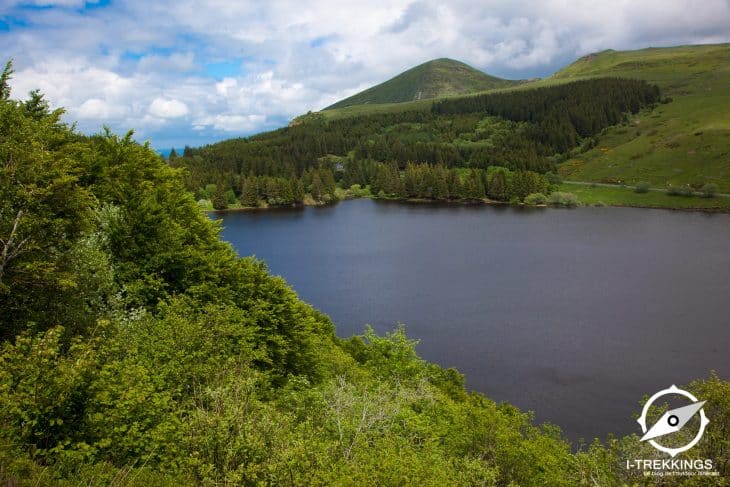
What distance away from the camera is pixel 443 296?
75.2 m

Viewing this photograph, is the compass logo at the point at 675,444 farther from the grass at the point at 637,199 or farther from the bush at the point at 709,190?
the bush at the point at 709,190

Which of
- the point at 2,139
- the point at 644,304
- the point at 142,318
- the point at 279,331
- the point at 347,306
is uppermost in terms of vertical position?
the point at 2,139

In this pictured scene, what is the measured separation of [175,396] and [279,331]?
15909mm

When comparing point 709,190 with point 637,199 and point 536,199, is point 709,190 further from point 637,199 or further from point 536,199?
point 536,199

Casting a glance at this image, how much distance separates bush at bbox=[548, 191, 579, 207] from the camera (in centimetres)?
16388

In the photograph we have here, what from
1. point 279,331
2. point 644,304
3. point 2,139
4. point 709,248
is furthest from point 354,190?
point 2,139

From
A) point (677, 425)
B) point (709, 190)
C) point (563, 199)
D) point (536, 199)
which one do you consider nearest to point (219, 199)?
point (536, 199)

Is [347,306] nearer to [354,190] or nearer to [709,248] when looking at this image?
[709,248]

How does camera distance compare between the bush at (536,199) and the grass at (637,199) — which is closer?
the grass at (637,199)

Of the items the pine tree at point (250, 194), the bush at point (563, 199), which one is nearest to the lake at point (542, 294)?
the bush at point (563, 199)

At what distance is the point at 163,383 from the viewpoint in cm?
1552

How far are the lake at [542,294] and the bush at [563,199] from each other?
23.1 meters

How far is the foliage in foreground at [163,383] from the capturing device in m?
11.2

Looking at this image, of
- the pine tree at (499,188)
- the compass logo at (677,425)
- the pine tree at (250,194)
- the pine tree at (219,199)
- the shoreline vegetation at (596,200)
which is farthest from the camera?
the pine tree at (499,188)
